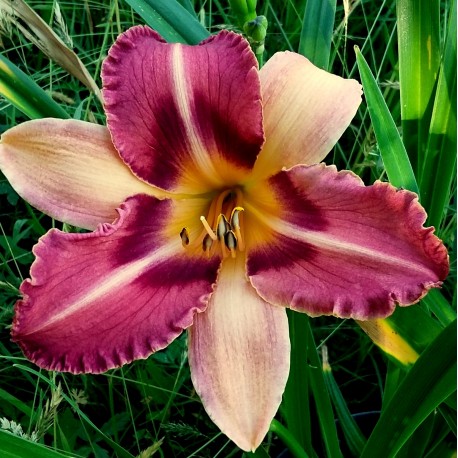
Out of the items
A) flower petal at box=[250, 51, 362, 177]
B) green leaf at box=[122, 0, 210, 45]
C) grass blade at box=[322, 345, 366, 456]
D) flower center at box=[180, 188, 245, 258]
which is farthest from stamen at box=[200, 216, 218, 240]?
grass blade at box=[322, 345, 366, 456]

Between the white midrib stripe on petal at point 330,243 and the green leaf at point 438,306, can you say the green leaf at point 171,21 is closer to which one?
the white midrib stripe on petal at point 330,243

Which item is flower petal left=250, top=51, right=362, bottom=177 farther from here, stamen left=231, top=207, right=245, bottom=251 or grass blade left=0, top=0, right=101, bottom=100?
grass blade left=0, top=0, right=101, bottom=100

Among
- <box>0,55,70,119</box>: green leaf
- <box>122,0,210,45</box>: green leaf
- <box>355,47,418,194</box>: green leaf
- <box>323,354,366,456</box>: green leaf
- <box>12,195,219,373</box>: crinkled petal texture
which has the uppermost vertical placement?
<box>122,0,210,45</box>: green leaf

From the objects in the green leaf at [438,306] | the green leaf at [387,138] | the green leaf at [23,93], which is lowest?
the green leaf at [438,306]

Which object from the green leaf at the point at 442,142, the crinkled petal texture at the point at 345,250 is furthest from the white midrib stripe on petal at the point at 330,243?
the green leaf at the point at 442,142

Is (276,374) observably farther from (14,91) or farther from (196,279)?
(14,91)

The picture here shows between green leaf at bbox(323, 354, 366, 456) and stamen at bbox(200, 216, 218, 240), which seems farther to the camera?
green leaf at bbox(323, 354, 366, 456)

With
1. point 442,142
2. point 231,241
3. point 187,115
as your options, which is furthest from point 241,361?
point 442,142
